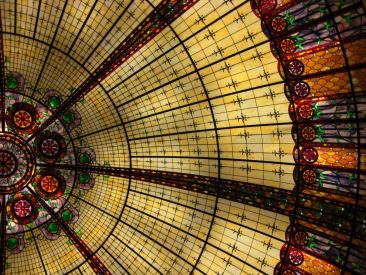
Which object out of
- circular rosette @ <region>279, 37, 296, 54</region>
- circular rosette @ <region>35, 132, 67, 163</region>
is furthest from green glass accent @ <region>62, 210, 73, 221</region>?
circular rosette @ <region>279, 37, 296, 54</region>

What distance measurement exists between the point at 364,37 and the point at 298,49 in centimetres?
238

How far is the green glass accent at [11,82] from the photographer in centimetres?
1891

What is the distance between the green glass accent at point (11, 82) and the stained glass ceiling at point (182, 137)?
0.18 ft

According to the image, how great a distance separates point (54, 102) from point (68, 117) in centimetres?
114

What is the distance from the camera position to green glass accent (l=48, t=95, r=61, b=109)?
19.5m

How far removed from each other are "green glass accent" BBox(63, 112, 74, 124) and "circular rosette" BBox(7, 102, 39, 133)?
68.1 inches

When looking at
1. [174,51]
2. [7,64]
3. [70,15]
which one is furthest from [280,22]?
[7,64]

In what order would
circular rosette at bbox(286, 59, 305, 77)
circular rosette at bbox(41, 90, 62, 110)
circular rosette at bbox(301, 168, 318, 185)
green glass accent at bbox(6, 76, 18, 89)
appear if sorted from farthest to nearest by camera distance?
circular rosette at bbox(41, 90, 62, 110), green glass accent at bbox(6, 76, 18, 89), circular rosette at bbox(301, 168, 318, 185), circular rosette at bbox(286, 59, 305, 77)

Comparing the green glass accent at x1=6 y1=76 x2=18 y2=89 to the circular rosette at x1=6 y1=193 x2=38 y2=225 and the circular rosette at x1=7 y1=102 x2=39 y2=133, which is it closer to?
the circular rosette at x1=7 y1=102 x2=39 y2=133

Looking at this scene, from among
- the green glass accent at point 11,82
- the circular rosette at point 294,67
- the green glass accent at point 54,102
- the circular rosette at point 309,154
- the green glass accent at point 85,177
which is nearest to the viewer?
the circular rosette at point 294,67

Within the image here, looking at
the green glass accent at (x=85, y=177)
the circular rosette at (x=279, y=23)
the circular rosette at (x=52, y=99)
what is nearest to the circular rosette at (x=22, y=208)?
the green glass accent at (x=85, y=177)

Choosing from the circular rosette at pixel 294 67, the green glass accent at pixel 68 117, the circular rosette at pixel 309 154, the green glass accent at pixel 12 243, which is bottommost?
the green glass accent at pixel 12 243

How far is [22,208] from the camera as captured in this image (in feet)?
67.3

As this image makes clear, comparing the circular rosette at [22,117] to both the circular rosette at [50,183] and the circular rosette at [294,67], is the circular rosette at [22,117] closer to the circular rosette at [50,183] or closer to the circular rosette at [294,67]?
the circular rosette at [50,183]
